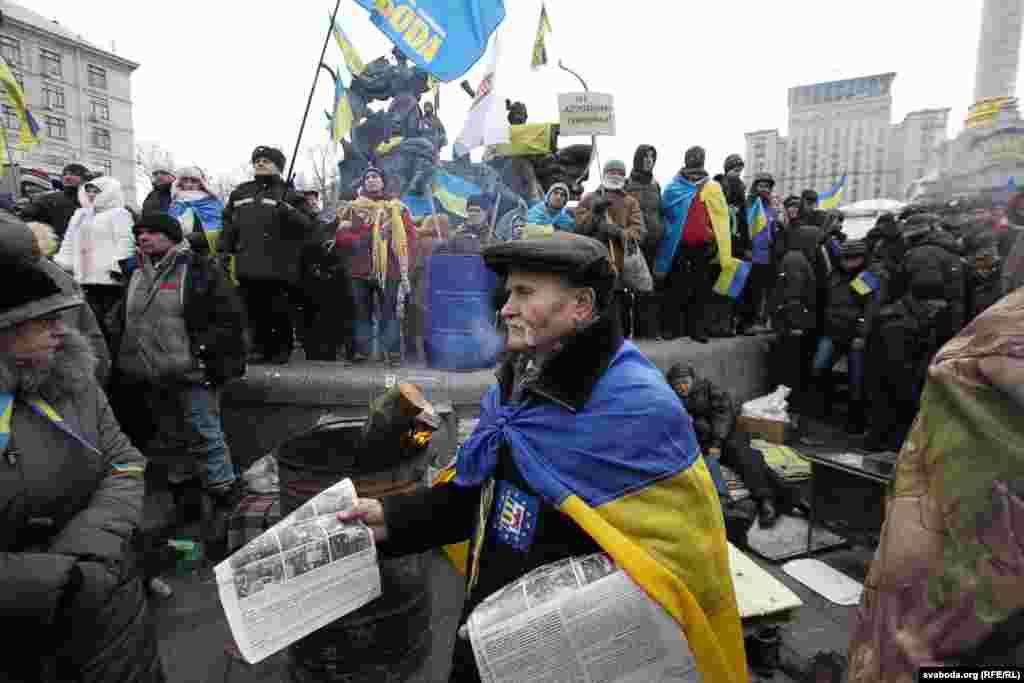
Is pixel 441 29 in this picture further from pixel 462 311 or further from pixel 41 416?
pixel 41 416

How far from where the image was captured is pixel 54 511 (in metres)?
1.86

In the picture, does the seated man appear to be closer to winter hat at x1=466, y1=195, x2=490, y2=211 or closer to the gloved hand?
the gloved hand

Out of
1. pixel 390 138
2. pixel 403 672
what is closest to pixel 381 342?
pixel 403 672

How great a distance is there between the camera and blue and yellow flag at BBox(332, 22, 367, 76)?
30.4ft

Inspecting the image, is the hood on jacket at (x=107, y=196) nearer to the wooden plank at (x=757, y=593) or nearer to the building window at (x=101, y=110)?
the wooden plank at (x=757, y=593)

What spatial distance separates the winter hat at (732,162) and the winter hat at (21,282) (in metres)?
8.03

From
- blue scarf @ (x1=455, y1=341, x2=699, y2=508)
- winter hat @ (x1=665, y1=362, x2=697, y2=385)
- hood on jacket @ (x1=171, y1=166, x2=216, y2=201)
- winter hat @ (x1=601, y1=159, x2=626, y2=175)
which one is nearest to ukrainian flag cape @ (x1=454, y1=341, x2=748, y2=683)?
blue scarf @ (x1=455, y1=341, x2=699, y2=508)

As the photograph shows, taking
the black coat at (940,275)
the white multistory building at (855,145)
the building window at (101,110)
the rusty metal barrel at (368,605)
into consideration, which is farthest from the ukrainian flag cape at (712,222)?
the building window at (101,110)

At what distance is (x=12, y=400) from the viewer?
1.82 metres

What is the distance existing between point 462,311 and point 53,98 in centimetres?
5692

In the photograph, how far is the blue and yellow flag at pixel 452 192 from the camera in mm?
8203

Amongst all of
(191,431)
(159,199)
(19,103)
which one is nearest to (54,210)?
(159,199)

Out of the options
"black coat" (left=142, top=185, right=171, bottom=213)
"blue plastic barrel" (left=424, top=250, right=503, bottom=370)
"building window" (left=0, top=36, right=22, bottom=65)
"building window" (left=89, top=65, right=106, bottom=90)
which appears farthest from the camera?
"building window" (left=89, top=65, right=106, bottom=90)

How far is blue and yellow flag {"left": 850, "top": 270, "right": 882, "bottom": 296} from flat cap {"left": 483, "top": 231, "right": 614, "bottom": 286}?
6608 mm
